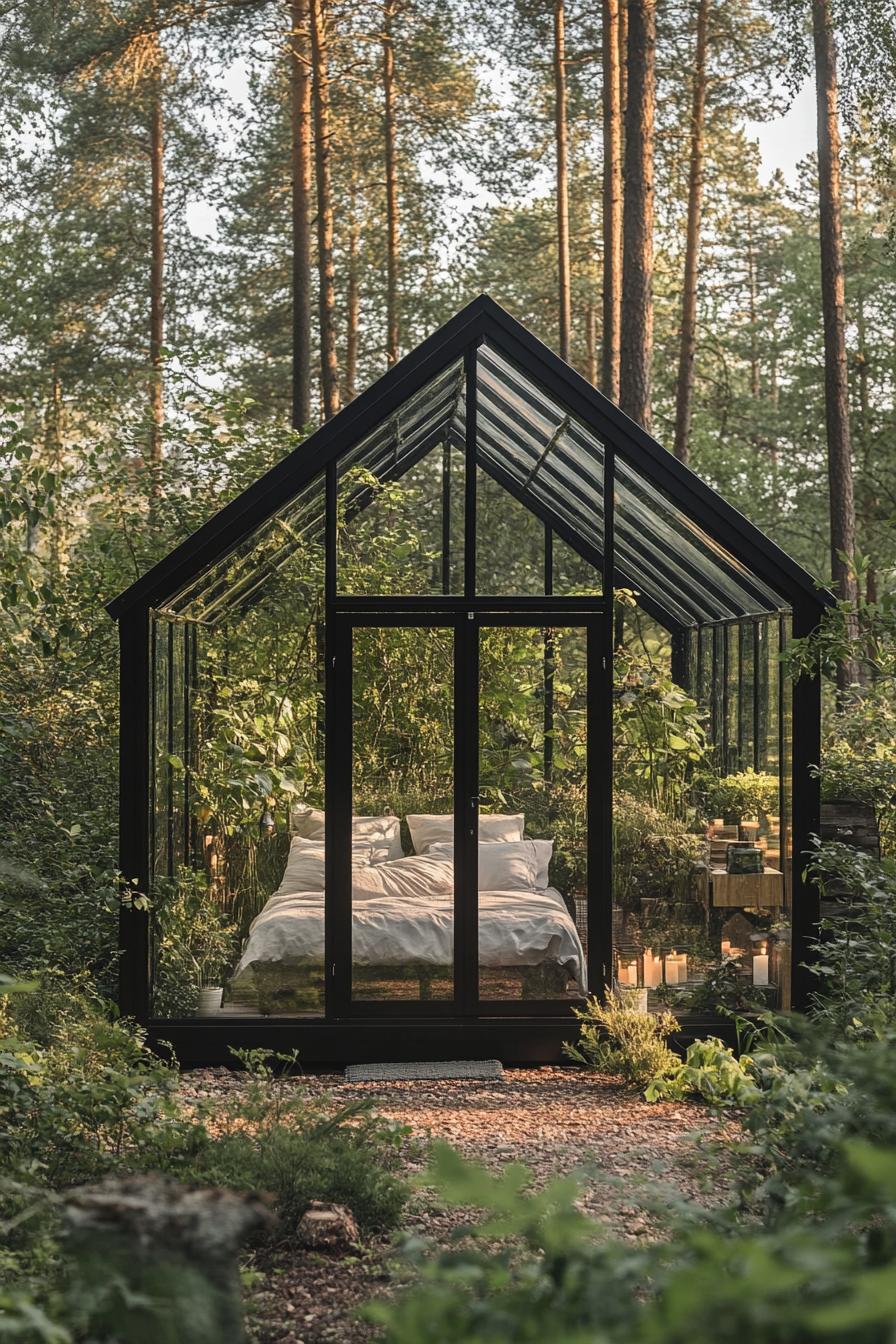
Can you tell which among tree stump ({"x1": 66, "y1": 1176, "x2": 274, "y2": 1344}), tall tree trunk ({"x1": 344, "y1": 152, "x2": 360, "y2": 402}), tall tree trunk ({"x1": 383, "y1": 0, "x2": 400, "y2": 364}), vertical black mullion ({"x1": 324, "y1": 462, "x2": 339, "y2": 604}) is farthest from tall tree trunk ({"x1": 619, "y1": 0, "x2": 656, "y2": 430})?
tree stump ({"x1": 66, "y1": 1176, "x2": 274, "y2": 1344})

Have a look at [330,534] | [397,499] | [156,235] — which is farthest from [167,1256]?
[156,235]

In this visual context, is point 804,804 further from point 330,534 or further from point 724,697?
point 330,534

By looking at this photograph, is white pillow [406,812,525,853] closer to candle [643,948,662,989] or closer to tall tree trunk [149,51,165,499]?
candle [643,948,662,989]

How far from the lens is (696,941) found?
23.6 feet

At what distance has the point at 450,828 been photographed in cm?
702

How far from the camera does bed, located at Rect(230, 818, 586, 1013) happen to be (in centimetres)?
693

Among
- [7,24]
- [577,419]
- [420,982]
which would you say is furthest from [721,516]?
[7,24]

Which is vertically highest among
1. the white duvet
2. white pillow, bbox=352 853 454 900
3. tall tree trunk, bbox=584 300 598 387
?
tall tree trunk, bbox=584 300 598 387

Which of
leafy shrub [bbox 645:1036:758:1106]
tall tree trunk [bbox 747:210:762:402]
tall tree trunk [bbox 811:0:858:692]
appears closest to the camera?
leafy shrub [bbox 645:1036:758:1106]

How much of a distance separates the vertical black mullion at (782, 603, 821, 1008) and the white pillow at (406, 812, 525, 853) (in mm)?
1413

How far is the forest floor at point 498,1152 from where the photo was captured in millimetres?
3834

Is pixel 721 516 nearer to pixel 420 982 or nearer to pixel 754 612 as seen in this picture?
pixel 754 612

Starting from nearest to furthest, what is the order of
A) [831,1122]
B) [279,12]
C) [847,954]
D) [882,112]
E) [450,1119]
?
1. [831,1122]
2. [847,954]
3. [450,1119]
4. [882,112]
5. [279,12]

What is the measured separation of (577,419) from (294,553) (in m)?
1.75
